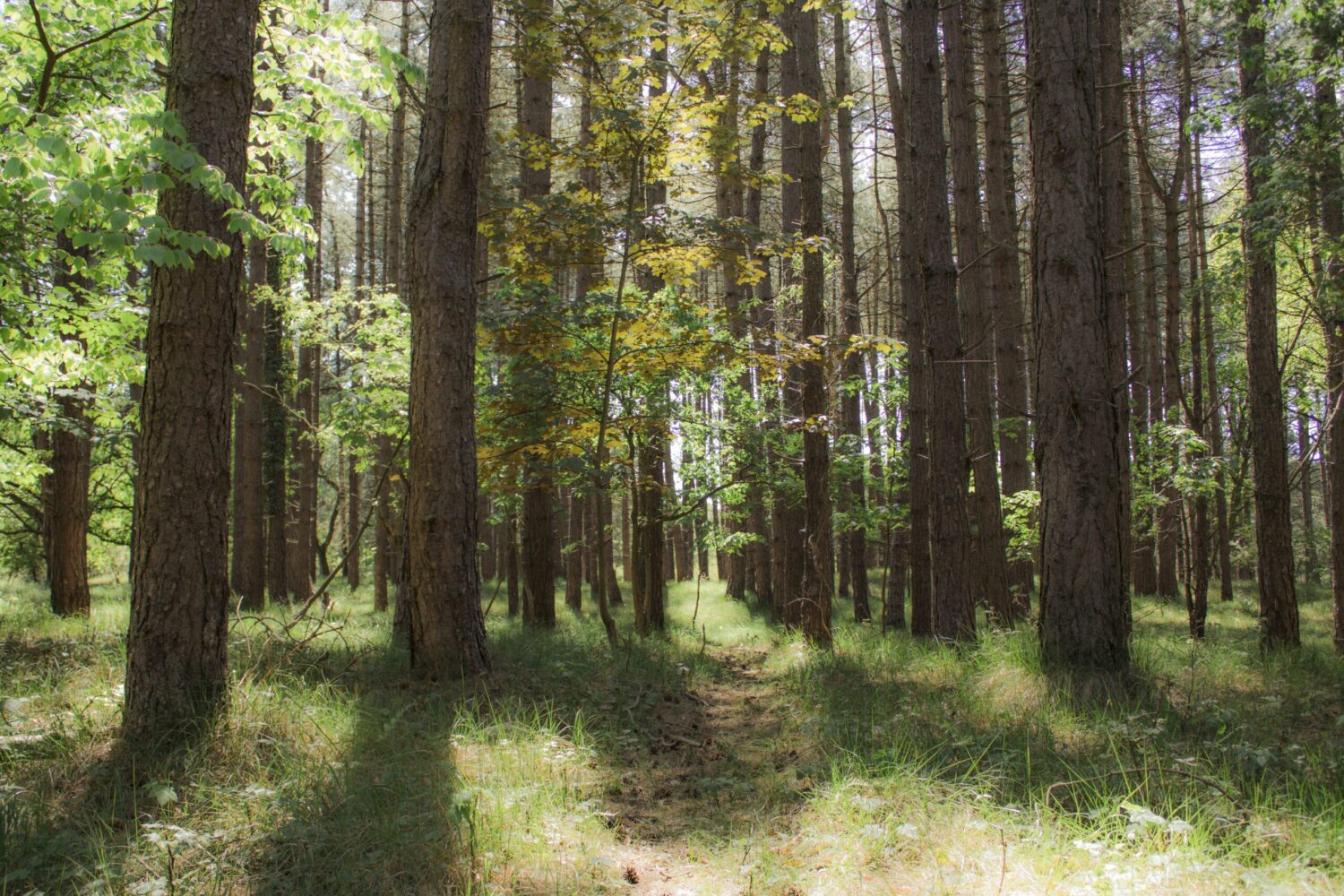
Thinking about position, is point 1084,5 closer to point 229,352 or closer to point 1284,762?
point 1284,762

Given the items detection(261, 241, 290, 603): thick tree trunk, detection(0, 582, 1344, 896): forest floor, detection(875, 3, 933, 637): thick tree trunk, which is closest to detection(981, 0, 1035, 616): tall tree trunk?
detection(875, 3, 933, 637): thick tree trunk

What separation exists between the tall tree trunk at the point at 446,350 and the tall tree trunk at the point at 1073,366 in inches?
173

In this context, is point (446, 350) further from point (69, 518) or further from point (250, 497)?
point (250, 497)

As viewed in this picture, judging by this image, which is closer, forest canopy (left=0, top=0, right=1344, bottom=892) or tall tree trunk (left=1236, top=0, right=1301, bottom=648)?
forest canopy (left=0, top=0, right=1344, bottom=892)

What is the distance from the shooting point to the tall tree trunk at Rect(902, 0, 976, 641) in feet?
26.2

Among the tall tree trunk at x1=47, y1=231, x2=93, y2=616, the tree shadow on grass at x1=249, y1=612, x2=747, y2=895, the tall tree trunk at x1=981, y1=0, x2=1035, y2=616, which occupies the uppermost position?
the tall tree trunk at x1=981, y1=0, x2=1035, y2=616

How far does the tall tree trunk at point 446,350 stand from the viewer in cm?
609

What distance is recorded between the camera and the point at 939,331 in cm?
802

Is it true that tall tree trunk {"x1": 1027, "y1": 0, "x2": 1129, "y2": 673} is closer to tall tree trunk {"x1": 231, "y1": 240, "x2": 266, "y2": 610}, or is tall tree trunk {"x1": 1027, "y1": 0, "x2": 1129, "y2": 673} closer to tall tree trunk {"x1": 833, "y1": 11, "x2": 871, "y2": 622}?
tall tree trunk {"x1": 833, "y1": 11, "x2": 871, "y2": 622}

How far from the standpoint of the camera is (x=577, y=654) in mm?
A: 7539

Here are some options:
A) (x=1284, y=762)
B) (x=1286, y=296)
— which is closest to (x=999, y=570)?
(x=1284, y=762)

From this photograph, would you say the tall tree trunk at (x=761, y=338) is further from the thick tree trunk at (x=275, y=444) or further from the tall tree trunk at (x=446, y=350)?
the thick tree trunk at (x=275, y=444)

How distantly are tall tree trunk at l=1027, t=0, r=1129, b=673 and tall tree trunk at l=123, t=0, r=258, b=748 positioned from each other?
5.44m

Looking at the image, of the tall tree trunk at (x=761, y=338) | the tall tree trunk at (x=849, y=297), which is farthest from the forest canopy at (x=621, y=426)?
the tall tree trunk at (x=849, y=297)
